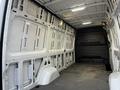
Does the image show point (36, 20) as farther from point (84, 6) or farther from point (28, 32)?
point (84, 6)

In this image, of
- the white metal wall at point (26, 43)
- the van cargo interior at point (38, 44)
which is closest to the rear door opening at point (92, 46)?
the van cargo interior at point (38, 44)

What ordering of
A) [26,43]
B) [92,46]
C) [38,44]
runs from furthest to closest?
[92,46], [38,44], [26,43]

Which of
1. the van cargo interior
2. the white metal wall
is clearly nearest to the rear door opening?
the van cargo interior

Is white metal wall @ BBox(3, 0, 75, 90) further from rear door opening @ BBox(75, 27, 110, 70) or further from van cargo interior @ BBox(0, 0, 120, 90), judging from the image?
rear door opening @ BBox(75, 27, 110, 70)

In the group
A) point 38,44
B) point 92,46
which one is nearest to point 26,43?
point 38,44

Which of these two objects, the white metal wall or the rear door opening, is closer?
the white metal wall

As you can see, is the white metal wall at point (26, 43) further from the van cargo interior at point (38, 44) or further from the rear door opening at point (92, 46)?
the rear door opening at point (92, 46)

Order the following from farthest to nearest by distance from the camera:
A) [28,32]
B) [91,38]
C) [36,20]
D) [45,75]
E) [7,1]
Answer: [91,38]
[45,75]
[36,20]
[28,32]
[7,1]

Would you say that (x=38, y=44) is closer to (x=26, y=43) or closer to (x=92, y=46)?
(x=26, y=43)

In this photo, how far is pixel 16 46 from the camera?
2686 millimetres

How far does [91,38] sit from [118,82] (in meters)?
6.28

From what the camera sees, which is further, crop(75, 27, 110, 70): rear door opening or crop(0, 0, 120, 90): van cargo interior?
crop(75, 27, 110, 70): rear door opening

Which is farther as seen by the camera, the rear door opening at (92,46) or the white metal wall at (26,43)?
the rear door opening at (92,46)

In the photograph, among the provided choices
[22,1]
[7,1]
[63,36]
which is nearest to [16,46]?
[22,1]
